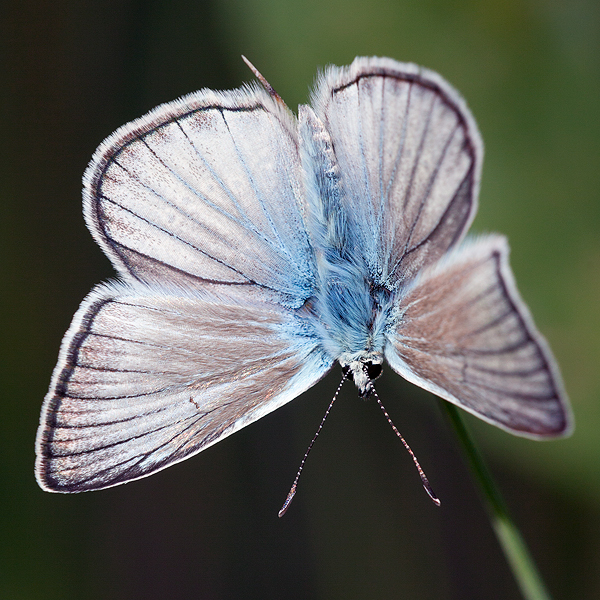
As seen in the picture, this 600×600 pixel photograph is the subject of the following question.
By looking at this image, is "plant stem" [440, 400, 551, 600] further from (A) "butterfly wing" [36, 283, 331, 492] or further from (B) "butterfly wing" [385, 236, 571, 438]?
(A) "butterfly wing" [36, 283, 331, 492]

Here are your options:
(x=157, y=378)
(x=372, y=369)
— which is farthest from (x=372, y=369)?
(x=157, y=378)

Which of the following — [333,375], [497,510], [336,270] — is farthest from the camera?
[333,375]

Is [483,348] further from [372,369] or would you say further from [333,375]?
[333,375]

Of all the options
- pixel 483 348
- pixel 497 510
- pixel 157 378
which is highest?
pixel 157 378

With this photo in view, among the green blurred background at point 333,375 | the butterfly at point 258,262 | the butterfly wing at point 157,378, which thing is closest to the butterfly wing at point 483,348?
the butterfly at point 258,262

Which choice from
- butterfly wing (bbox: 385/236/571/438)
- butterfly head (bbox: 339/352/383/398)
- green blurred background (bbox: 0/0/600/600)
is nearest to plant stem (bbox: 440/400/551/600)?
butterfly wing (bbox: 385/236/571/438)

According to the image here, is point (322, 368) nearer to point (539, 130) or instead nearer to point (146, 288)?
point (146, 288)

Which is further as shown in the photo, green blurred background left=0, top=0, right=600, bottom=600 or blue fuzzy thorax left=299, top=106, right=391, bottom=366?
green blurred background left=0, top=0, right=600, bottom=600
